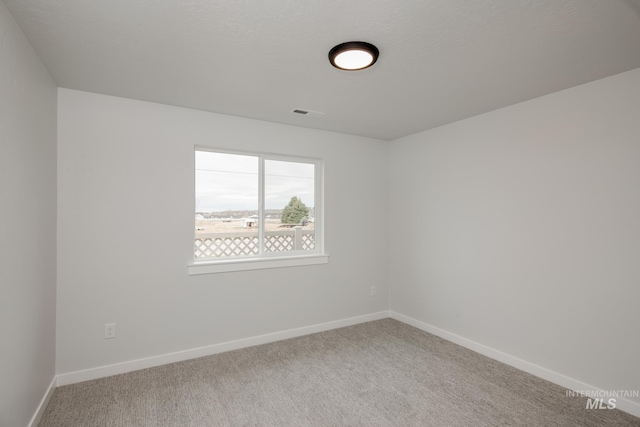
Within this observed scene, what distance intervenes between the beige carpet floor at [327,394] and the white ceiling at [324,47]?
230cm

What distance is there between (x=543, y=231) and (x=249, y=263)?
265 cm

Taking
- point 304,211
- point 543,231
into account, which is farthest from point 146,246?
point 543,231

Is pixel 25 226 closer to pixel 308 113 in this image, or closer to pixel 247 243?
pixel 247 243

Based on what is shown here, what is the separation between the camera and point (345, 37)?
1.76 meters

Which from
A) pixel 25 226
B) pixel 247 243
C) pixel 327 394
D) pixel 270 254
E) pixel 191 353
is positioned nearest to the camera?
pixel 25 226

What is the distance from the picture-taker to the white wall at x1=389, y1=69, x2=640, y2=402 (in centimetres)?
222

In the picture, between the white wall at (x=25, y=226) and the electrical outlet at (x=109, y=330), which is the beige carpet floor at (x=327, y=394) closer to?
the electrical outlet at (x=109, y=330)

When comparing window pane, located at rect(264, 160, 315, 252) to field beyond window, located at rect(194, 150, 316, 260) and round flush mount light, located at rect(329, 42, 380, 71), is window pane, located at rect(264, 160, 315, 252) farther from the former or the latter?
round flush mount light, located at rect(329, 42, 380, 71)

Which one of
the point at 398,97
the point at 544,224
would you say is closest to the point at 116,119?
the point at 398,97

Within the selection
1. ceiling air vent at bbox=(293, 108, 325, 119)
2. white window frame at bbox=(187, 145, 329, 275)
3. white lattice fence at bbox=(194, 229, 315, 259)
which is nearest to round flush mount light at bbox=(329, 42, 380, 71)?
ceiling air vent at bbox=(293, 108, 325, 119)

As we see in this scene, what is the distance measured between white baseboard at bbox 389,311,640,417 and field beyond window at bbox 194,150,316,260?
1.67 meters

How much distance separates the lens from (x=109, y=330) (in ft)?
8.64

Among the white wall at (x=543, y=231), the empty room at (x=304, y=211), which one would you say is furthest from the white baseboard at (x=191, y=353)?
the white wall at (x=543, y=231)

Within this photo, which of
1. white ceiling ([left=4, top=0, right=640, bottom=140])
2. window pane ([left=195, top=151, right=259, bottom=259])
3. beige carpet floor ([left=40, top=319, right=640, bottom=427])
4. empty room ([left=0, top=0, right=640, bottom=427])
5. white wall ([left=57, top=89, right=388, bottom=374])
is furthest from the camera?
window pane ([left=195, top=151, right=259, bottom=259])
